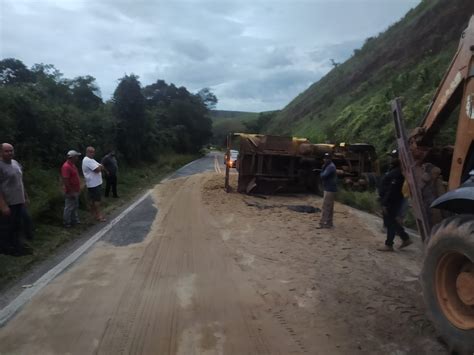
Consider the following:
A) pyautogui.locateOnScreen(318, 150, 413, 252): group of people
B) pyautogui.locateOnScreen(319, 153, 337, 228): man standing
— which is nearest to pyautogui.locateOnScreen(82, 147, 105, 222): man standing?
pyautogui.locateOnScreen(319, 153, 337, 228): man standing

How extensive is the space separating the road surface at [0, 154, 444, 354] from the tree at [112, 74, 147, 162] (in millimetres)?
20618

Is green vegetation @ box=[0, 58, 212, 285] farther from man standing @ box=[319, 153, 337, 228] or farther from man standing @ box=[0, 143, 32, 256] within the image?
man standing @ box=[319, 153, 337, 228]

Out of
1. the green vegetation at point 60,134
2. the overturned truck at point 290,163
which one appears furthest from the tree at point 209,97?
the overturned truck at point 290,163

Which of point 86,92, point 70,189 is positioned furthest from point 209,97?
point 70,189

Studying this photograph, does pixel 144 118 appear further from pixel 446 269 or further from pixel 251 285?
pixel 446 269

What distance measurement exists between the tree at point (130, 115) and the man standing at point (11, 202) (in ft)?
70.9

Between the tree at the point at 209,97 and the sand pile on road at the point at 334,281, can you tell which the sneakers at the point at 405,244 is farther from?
the tree at the point at 209,97

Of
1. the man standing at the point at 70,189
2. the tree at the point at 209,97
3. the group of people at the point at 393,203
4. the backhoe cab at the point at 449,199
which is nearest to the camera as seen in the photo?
the backhoe cab at the point at 449,199

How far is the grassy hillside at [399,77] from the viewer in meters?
19.9

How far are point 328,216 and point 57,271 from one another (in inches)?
233

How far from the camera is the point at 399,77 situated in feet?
78.3

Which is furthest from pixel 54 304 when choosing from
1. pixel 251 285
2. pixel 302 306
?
pixel 302 306

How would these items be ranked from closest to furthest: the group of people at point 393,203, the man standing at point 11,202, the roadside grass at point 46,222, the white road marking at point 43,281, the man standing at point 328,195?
1. the white road marking at point 43,281
2. the roadside grass at point 46,222
3. the man standing at point 11,202
4. the group of people at point 393,203
5. the man standing at point 328,195

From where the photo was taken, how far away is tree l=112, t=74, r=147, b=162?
96.2 ft
